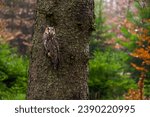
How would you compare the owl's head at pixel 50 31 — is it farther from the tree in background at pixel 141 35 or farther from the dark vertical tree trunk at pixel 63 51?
the tree in background at pixel 141 35

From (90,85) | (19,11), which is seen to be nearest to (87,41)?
(90,85)

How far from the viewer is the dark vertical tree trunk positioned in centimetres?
325

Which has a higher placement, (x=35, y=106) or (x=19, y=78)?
(x=35, y=106)

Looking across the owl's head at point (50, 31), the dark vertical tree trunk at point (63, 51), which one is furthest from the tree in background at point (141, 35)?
the owl's head at point (50, 31)

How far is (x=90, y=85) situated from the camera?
9.00 meters

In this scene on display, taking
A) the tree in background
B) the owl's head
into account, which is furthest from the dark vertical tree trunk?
the tree in background

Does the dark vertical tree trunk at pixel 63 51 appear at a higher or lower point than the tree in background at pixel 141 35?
higher

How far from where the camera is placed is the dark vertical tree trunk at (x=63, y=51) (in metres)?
3.25

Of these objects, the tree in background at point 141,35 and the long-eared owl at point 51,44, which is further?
the tree in background at point 141,35

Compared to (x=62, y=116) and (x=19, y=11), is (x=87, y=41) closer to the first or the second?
(x=62, y=116)

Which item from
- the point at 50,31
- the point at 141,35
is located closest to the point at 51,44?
the point at 50,31

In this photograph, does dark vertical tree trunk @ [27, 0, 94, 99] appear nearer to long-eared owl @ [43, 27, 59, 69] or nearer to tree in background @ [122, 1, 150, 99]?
long-eared owl @ [43, 27, 59, 69]

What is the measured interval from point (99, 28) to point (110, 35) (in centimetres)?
72

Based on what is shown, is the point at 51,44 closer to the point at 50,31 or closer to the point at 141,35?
the point at 50,31
